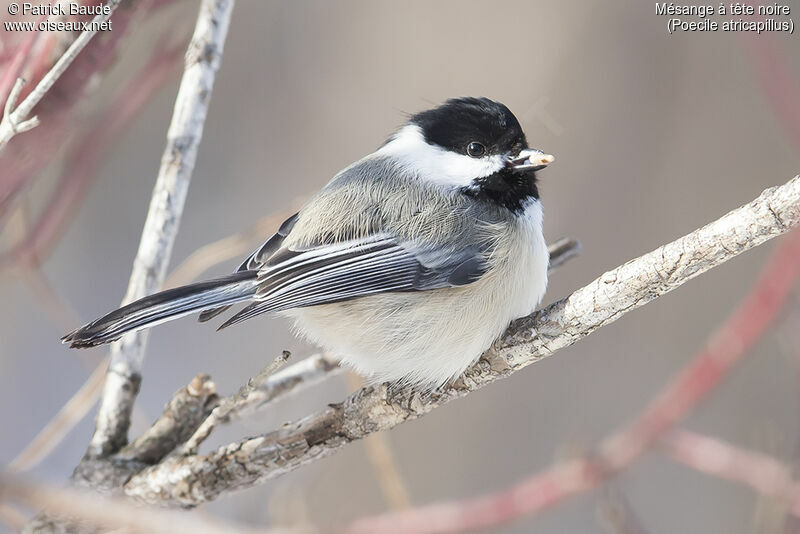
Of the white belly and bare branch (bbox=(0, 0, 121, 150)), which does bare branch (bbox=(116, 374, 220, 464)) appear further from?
bare branch (bbox=(0, 0, 121, 150))

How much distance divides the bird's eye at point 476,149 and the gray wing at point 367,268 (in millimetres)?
260

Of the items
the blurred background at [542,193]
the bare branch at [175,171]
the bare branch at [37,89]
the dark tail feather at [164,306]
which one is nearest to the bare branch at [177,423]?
the bare branch at [175,171]

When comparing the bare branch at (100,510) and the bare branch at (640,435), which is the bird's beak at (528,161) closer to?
the bare branch at (640,435)

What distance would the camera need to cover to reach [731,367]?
34.7 inches

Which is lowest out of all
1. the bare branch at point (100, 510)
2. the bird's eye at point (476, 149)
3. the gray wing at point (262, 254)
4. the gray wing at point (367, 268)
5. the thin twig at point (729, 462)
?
the thin twig at point (729, 462)

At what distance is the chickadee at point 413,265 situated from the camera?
1.52 metres

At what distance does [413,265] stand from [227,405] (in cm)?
51

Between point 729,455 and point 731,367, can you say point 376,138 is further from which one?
point 731,367

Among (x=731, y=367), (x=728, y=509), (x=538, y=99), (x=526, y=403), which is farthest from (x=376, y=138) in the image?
(x=731, y=367)

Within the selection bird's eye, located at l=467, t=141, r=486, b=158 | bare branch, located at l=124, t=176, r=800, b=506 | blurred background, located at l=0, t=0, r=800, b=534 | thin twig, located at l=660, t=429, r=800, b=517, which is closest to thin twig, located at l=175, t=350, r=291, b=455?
bare branch, located at l=124, t=176, r=800, b=506

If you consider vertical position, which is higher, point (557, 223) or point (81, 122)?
point (81, 122)

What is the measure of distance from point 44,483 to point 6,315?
2783 millimetres

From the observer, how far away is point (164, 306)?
1.37m

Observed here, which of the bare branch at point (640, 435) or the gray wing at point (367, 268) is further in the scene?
the gray wing at point (367, 268)
